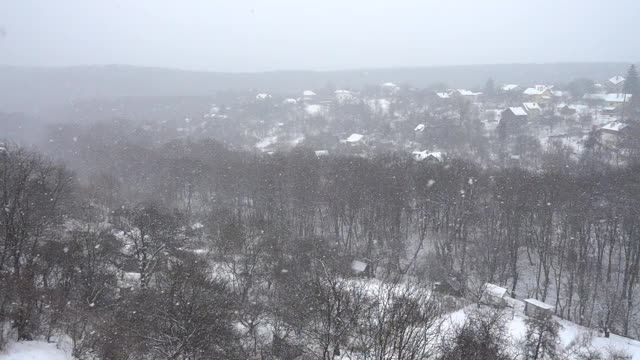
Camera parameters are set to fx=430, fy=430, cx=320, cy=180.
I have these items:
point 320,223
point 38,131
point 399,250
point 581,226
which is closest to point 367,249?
point 399,250

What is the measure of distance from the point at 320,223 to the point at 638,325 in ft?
76.8

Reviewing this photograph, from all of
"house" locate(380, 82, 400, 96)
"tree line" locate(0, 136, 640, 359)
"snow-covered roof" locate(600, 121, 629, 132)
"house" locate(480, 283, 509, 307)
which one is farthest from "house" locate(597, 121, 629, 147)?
"house" locate(380, 82, 400, 96)

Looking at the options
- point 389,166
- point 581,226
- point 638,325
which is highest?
point 389,166

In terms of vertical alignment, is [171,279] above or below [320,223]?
above

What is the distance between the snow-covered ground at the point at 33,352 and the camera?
11.6 m

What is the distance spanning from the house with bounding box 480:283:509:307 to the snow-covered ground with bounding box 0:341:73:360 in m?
20.0

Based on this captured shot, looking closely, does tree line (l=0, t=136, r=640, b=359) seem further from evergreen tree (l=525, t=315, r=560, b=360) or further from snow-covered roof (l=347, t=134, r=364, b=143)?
snow-covered roof (l=347, t=134, r=364, b=143)

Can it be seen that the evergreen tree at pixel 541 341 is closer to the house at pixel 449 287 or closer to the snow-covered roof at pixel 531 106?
the house at pixel 449 287

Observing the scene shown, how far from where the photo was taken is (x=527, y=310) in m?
23.9

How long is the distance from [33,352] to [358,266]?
1857 cm

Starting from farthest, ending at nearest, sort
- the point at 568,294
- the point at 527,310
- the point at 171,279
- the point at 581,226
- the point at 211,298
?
the point at 581,226 → the point at 568,294 → the point at 527,310 → the point at 171,279 → the point at 211,298

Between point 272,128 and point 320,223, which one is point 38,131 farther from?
point 320,223

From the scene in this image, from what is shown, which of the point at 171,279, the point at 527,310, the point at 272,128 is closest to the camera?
the point at 171,279

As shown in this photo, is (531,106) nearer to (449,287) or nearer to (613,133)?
(613,133)
